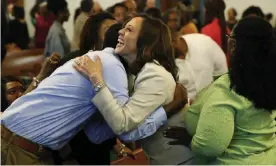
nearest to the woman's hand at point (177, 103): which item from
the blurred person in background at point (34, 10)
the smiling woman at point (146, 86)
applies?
the smiling woman at point (146, 86)

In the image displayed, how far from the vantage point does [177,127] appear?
1.75 m

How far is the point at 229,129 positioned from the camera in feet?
5.12

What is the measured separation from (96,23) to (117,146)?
0.67m

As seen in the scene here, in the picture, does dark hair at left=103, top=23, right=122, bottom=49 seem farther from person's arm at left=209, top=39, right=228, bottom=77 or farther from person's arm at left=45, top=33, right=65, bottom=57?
person's arm at left=45, top=33, right=65, bottom=57

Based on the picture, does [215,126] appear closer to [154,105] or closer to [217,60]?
[154,105]

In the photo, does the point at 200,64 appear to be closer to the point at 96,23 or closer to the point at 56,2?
the point at 96,23

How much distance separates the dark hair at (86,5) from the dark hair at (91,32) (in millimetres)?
1594

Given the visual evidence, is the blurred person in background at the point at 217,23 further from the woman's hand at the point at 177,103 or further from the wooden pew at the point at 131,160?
the woman's hand at the point at 177,103

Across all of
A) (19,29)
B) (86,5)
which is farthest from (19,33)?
(86,5)

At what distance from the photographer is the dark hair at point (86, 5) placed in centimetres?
383

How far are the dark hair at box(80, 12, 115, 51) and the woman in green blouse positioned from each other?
0.80 meters

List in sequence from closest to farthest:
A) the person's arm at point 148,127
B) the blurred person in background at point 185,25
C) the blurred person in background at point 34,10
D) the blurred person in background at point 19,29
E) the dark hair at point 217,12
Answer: the person's arm at point 148,127, the dark hair at point 217,12, the blurred person in background at point 185,25, the blurred person in background at point 19,29, the blurred person in background at point 34,10

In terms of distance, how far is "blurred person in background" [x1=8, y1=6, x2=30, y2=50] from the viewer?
5.16 meters

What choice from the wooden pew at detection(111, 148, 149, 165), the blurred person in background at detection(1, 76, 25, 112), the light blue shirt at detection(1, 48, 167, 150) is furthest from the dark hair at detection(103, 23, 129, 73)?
the wooden pew at detection(111, 148, 149, 165)
